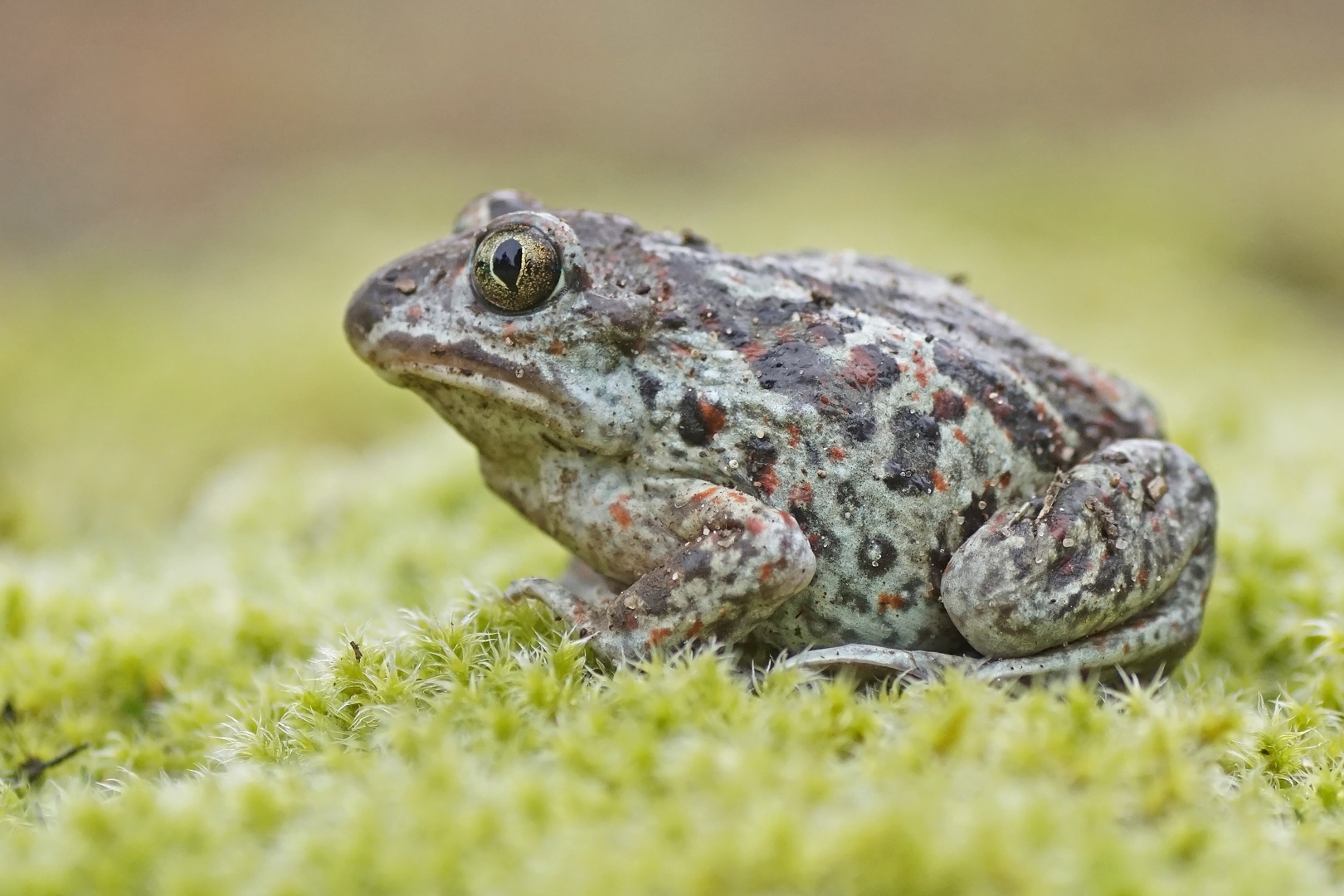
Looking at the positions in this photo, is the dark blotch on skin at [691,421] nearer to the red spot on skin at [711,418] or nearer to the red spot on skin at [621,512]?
the red spot on skin at [711,418]

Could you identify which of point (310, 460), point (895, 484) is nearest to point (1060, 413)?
point (895, 484)

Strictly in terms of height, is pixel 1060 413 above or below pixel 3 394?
below

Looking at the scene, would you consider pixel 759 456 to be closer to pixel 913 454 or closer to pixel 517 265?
pixel 913 454

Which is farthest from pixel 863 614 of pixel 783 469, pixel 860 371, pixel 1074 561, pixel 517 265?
pixel 517 265

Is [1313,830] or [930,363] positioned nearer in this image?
[1313,830]

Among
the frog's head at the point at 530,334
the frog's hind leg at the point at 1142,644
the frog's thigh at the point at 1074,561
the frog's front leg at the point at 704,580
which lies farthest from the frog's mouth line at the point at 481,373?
the frog's hind leg at the point at 1142,644

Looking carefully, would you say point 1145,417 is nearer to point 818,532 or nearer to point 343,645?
point 818,532
